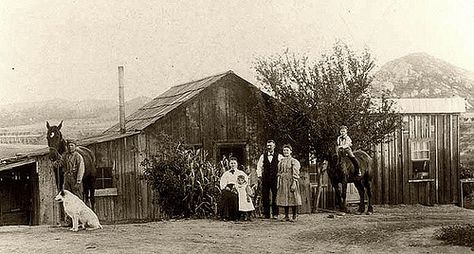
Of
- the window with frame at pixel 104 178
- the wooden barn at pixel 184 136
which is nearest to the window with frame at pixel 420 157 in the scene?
the wooden barn at pixel 184 136

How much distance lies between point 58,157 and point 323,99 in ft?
23.0

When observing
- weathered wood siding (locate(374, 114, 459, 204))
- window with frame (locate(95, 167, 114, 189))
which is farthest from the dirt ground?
weathered wood siding (locate(374, 114, 459, 204))

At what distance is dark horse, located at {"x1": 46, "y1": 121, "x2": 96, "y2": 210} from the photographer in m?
10.9

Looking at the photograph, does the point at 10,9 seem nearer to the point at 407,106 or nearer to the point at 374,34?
the point at 374,34

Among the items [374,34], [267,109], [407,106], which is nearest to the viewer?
[374,34]

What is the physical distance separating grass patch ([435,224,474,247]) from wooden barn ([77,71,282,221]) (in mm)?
6936

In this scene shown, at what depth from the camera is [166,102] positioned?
1817 centimetres

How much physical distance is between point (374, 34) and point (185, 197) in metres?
6.31

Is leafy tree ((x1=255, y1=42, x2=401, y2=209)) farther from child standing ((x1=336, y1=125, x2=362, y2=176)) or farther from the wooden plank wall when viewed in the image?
the wooden plank wall

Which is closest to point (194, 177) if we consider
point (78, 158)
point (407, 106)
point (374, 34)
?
point (78, 158)

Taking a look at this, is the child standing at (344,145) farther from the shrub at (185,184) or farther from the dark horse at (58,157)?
the dark horse at (58,157)

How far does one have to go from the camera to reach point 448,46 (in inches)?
544

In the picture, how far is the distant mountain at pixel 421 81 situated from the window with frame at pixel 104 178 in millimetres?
11160

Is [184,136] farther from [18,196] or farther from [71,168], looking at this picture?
[71,168]
